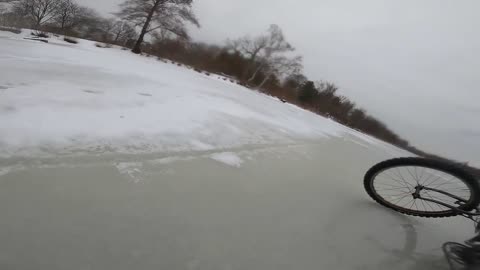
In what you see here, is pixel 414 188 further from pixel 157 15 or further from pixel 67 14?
pixel 67 14

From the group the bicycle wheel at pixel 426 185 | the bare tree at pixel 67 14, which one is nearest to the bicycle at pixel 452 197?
the bicycle wheel at pixel 426 185

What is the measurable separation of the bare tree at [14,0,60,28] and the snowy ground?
2024cm

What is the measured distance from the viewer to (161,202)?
1.23 metres

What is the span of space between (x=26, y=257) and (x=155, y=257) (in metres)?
0.40

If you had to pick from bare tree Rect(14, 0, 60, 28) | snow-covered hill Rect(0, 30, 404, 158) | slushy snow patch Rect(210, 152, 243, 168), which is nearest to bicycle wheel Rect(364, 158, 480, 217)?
slushy snow patch Rect(210, 152, 243, 168)

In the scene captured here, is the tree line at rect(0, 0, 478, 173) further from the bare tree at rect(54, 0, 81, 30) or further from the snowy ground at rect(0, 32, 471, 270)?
the snowy ground at rect(0, 32, 471, 270)

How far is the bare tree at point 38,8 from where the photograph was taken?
650 inches

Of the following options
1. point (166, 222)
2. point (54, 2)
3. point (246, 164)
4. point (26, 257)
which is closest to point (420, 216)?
point (246, 164)

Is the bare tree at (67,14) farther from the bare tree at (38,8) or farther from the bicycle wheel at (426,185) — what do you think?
the bicycle wheel at (426,185)

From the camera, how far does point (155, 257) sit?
0.93 metres

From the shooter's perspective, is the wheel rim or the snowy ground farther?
the wheel rim

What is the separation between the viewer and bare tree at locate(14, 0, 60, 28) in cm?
1650

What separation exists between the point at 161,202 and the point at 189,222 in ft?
0.62

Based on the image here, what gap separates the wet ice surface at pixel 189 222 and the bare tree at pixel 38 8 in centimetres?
2187
